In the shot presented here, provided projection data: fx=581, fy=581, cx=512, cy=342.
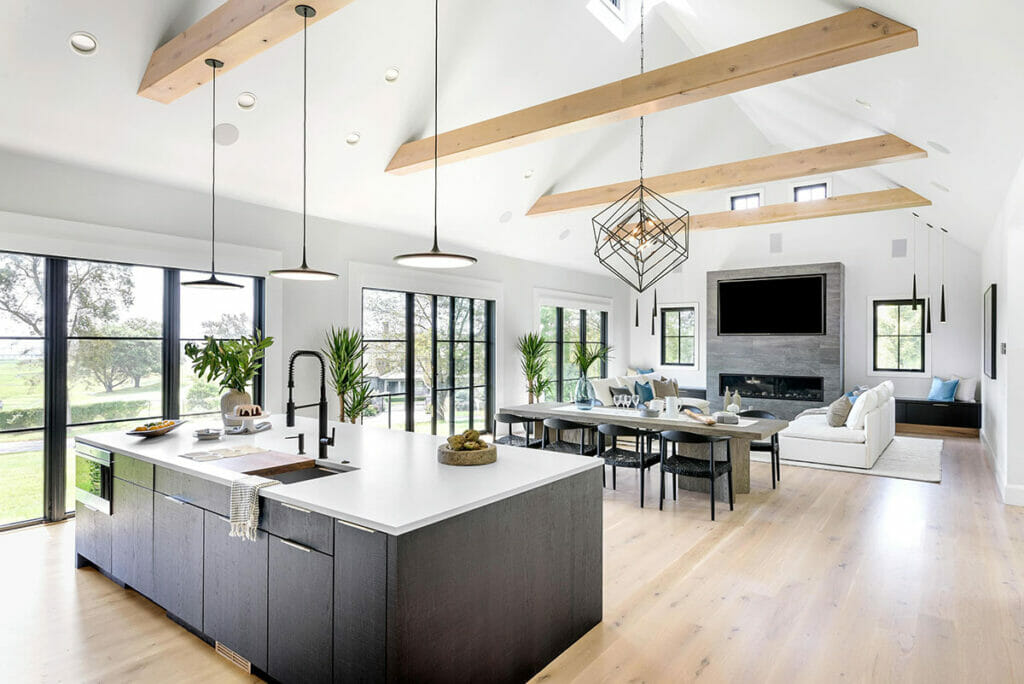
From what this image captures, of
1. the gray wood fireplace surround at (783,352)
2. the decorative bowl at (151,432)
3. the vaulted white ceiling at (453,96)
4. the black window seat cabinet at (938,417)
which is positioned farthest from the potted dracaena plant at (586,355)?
the decorative bowl at (151,432)

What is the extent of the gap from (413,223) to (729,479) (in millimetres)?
4198

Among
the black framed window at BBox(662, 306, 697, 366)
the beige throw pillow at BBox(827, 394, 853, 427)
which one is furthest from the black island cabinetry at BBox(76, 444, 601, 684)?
the black framed window at BBox(662, 306, 697, 366)

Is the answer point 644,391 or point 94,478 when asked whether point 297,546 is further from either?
point 644,391

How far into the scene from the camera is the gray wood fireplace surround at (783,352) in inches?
362

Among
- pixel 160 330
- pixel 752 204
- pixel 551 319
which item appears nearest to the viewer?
pixel 160 330

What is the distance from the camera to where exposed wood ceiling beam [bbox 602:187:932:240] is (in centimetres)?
654

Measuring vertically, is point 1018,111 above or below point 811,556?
above

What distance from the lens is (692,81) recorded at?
3670 millimetres

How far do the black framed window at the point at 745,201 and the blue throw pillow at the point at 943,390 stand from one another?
395cm

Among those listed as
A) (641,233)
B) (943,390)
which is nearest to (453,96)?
(641,233)

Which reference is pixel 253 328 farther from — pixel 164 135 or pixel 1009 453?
pixel 1009 453

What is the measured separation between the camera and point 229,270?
4965 millimetres

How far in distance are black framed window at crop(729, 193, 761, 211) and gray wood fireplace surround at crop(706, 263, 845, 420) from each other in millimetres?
1146

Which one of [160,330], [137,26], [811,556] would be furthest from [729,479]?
[137,26]
